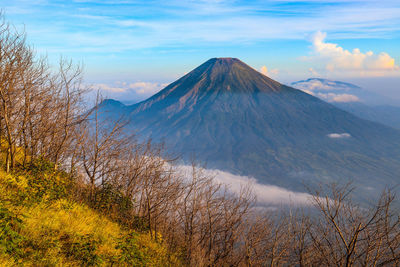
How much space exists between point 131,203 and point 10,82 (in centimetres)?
673

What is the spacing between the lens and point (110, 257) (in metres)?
6.81

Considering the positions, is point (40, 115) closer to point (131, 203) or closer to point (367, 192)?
point (131, 203)

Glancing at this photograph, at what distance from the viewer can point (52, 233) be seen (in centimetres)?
662

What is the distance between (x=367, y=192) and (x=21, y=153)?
685 feet

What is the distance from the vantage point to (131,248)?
664 cm

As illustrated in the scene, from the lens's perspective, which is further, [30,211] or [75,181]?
[75,181]

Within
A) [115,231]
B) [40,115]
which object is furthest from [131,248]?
[40,115]

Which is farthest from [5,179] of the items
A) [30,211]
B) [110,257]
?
[110,257]

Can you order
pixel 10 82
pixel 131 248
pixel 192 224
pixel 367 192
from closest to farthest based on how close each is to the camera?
1. pixel 131 248
2. pixel 10 82
3. pixel 192 224
4. pixel 367 192

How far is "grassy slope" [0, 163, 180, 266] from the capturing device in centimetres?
556

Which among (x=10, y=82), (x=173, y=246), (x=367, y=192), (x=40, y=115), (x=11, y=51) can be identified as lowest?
(x=367, y=192)

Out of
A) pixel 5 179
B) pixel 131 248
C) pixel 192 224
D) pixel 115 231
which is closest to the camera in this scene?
pixel 131 248

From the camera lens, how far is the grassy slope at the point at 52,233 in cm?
556

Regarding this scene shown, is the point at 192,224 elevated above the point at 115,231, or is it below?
below
